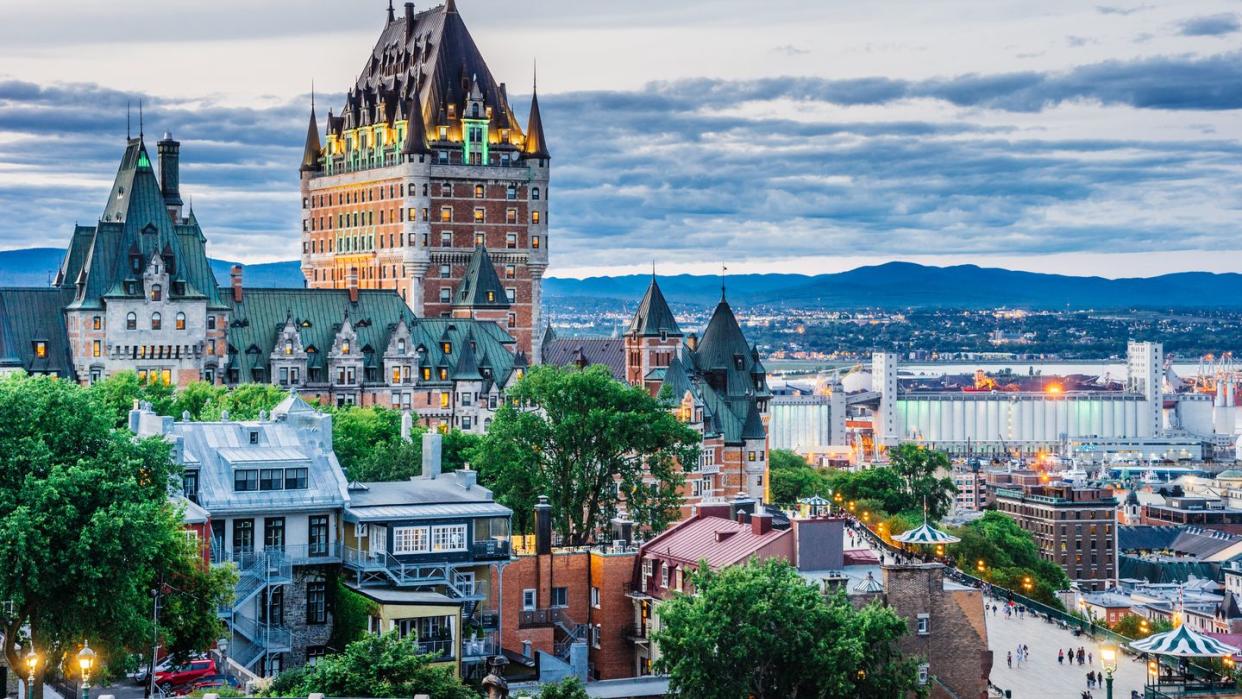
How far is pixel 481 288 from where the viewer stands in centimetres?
17775

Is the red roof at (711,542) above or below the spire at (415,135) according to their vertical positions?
below

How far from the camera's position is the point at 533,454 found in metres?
108

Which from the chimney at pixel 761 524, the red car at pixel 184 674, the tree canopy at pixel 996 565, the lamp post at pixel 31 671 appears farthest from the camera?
the tree canopy at pixel 996 565

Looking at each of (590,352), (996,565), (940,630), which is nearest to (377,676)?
(940,630)

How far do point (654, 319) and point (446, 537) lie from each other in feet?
260

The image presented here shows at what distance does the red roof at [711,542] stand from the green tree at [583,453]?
59.6 feet

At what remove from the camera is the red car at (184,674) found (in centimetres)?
6252

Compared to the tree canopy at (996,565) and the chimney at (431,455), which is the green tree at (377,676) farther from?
the tree canopy at (996,565)

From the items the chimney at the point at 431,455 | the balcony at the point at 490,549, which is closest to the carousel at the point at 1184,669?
the balcony at the point at 490,549

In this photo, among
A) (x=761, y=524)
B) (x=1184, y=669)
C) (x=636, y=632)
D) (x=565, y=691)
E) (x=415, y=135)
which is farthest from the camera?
(x=415, y=135)

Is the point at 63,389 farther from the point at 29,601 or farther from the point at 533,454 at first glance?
the point at 533,454

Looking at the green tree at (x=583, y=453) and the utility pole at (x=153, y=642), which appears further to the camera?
the green tree at (x=583, y=453)

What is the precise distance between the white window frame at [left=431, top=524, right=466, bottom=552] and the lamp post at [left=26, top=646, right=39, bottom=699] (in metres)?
19.5

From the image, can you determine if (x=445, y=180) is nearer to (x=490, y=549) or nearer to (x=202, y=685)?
(x=490, y=549)
